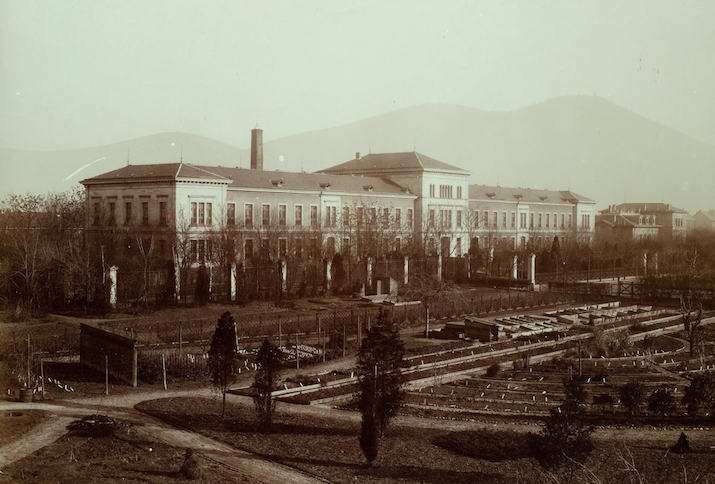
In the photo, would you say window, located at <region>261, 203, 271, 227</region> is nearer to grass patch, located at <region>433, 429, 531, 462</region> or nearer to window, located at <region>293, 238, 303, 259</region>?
window, located at <region>293, 238, 303, 259</region>

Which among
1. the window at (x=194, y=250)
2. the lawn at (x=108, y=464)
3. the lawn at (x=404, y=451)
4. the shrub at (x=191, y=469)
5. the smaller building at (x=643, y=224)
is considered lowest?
the lawn at (x=404, y=451)

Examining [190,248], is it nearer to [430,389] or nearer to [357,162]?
[430,389]

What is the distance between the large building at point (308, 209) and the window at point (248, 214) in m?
0.08

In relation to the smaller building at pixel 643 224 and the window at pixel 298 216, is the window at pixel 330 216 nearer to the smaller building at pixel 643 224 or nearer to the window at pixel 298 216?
the window at pixel 298 216

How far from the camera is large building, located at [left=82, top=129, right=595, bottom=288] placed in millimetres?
39094

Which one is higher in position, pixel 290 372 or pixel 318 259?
pixel 318 259

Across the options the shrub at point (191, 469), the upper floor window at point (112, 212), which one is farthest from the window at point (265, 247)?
the shrub at point (191, 469)

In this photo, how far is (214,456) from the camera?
543 inches

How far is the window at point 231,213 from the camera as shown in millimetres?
41625

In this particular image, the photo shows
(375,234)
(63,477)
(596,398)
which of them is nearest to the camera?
(63,477)

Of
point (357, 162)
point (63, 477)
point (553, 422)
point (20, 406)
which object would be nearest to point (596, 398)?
point (553, 422)

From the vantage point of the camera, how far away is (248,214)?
43.6 meters

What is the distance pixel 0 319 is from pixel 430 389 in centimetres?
1785

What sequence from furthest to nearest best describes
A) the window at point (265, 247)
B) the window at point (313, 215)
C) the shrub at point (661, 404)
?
the window at point (313, 215) → the window at point (265, 247) → the shrub at point (661, 404)
